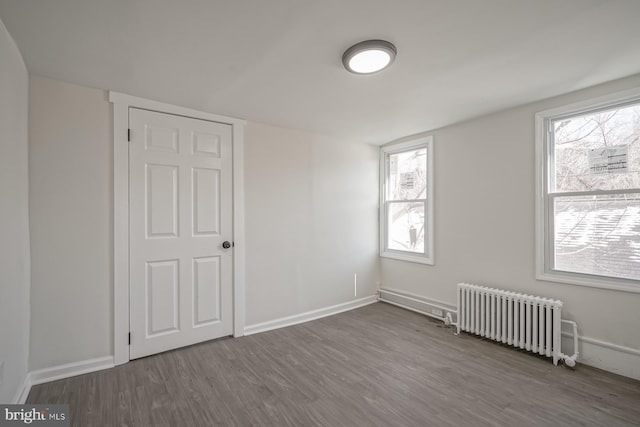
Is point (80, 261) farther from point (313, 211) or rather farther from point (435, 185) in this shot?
point (435, 185)

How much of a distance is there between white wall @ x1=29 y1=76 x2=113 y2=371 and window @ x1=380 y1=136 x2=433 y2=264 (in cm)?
338

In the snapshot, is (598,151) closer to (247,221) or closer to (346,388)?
(346,388)

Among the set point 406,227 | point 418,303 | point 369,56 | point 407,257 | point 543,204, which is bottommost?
point 418,303

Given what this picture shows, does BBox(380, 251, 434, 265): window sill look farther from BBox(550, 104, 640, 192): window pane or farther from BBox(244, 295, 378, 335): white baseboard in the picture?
BBox(550, 104, 640, 192): window pane

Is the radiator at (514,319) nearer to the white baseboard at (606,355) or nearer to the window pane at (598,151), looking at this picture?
the white baseboard at (606,355)

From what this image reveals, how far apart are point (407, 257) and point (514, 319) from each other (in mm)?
1456

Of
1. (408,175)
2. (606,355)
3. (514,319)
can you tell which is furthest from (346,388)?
(408,175)

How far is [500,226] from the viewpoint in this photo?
3076 mm

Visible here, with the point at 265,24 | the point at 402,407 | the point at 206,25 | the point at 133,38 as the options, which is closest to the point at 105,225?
the point at 133,38

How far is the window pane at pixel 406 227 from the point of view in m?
3.96

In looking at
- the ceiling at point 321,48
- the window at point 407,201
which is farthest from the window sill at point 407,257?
the ceiling at point 321,48

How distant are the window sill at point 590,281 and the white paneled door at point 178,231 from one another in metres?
3.15

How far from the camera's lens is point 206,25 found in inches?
65.7

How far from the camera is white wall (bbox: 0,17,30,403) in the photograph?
1.66 metres
